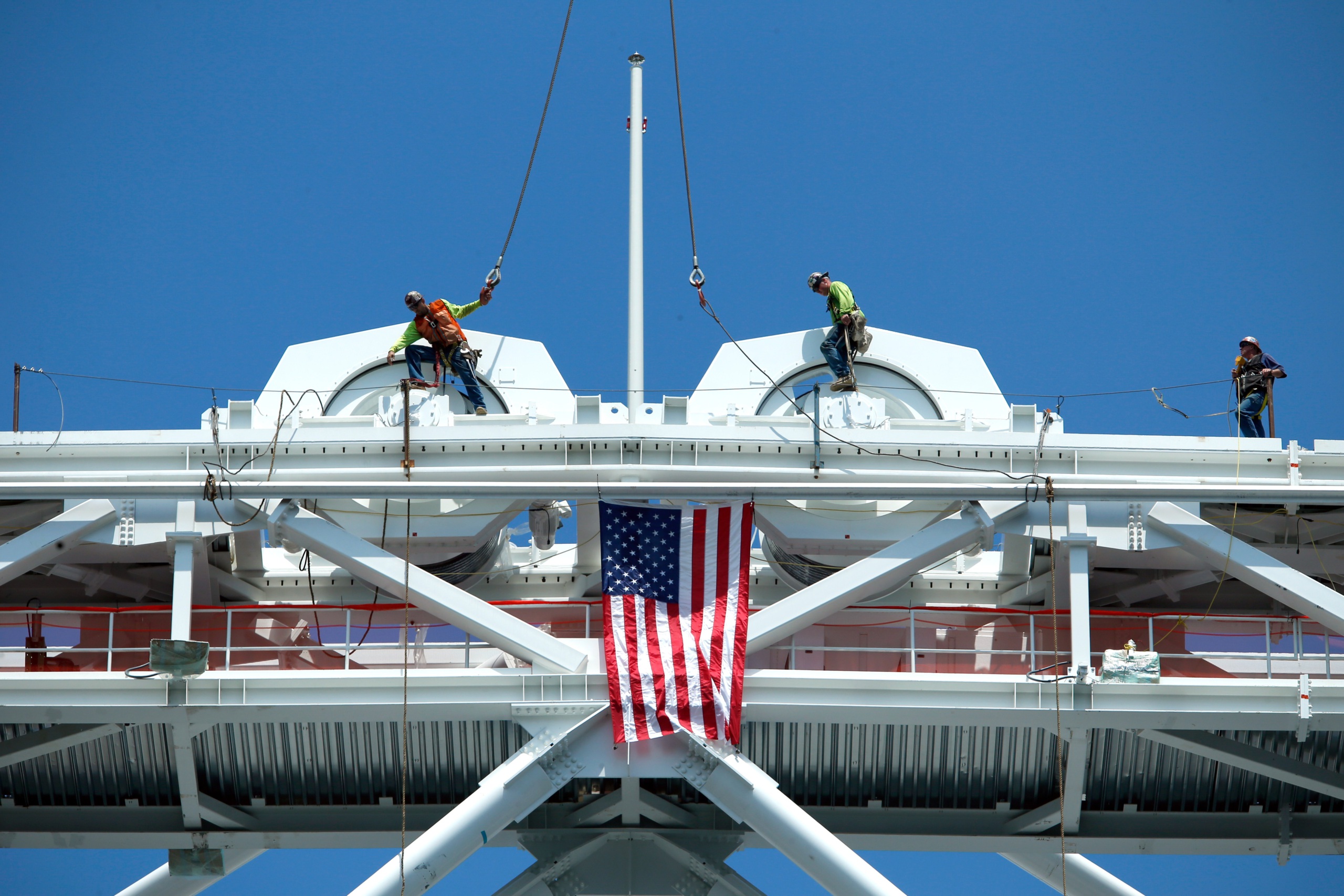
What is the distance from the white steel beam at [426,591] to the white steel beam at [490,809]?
82cm

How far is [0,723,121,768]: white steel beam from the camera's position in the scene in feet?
70.6

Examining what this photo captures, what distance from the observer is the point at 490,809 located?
1912cm

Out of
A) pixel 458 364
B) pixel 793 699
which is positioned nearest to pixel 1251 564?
pixel 793 699

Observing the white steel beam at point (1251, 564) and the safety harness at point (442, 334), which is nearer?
the white steel beam at point (1251, 564)

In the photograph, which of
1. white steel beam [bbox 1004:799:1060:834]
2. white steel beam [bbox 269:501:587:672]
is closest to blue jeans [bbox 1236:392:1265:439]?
white steel beam [bbox 1004:799:1060:834]

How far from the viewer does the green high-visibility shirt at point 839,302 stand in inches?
942

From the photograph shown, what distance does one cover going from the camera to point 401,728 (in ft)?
72.4

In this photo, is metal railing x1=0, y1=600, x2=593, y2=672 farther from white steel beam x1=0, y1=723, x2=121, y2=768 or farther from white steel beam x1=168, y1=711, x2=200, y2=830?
white steel beam x1=0, y1=723, x2=121, y2=768

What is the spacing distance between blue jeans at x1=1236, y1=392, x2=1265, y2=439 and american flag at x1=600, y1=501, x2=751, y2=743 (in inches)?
304

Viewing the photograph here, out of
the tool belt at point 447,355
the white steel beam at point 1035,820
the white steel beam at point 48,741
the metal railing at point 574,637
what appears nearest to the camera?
the metal railing at point 574,637

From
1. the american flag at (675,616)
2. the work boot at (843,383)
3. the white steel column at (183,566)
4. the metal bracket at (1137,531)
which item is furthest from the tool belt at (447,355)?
the metal bracket at (1137,531)

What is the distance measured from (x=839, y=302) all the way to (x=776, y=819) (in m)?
8.30

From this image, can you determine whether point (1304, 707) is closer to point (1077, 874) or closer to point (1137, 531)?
point (1137, 531)

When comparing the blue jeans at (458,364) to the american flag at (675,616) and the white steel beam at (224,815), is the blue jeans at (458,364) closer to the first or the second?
the american flag at (675,616)
